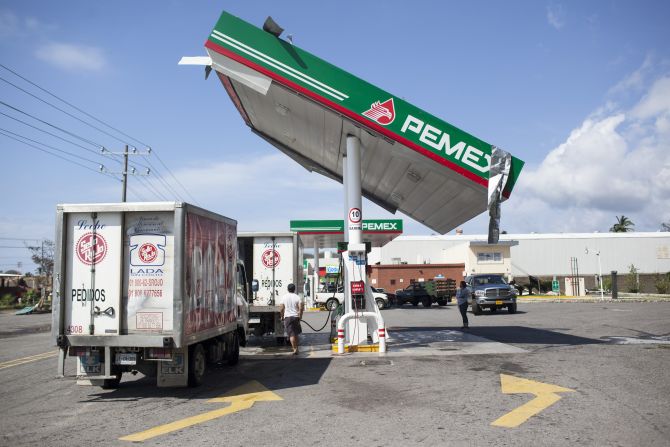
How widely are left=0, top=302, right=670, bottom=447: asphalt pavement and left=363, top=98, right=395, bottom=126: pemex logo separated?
18.4 ft

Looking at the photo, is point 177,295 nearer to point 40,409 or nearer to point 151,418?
point 151,418

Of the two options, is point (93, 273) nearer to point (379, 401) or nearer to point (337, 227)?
point (379, 401)

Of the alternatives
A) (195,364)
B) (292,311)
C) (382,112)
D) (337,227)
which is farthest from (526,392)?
(337,227)

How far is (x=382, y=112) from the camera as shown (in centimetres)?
1252

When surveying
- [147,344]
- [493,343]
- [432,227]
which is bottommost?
[493,343]

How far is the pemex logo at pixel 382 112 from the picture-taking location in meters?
12.5

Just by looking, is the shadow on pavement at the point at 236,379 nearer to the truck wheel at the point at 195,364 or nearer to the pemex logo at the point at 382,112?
the truck wheel at the point at 195,364

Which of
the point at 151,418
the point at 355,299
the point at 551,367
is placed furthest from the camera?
the point at 355,299

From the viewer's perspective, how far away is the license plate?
27.7 ft

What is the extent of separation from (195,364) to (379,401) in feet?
11.0

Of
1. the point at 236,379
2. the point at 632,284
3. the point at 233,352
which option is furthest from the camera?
the point at 632,284

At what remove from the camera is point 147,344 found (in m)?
8.17

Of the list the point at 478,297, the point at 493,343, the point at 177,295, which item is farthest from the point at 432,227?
the point at 177,295

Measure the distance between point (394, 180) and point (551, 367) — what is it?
312 inches
